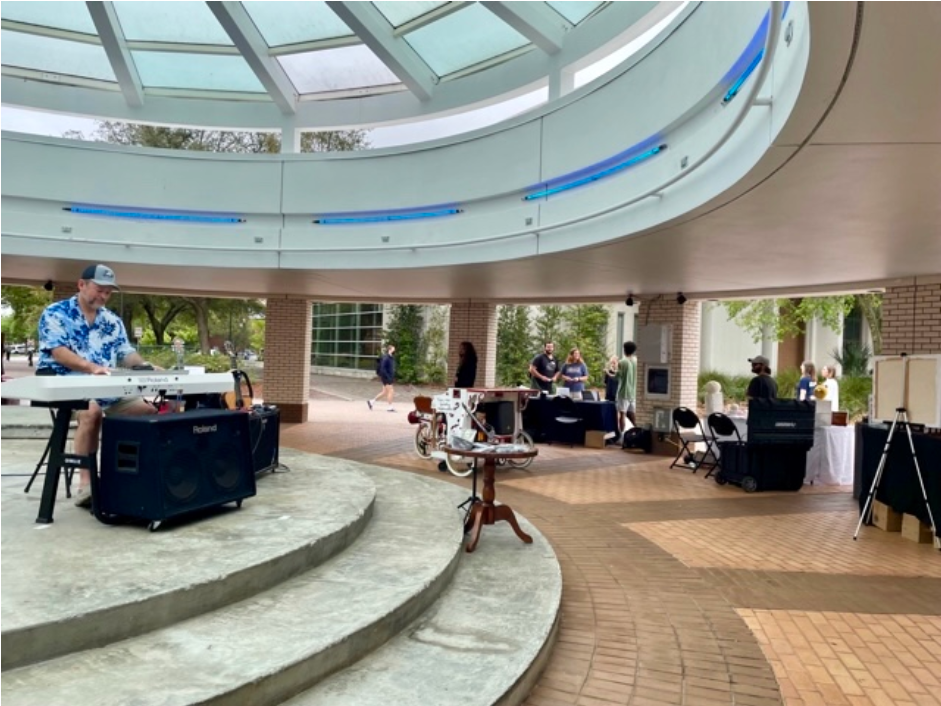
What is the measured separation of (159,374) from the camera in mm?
2875

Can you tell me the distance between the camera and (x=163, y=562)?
9.86 feet

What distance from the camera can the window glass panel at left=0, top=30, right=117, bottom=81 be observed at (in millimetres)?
888

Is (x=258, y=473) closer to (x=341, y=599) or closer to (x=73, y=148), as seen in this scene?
(x=341, y=599)

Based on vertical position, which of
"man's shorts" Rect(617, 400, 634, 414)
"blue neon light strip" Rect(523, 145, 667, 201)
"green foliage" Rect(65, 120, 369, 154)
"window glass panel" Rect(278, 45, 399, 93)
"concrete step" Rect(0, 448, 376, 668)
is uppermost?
"window glass panel" Rect(278, 45, 399, 93)

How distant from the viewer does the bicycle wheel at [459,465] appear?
8344 mm

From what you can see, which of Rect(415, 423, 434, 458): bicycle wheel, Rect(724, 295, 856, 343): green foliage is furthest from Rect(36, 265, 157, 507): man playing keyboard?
Rect(724, 295, 856, 343): green foliage

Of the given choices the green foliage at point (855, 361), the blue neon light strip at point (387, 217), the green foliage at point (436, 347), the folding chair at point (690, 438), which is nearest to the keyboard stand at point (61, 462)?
the blue neon light strip at point (387, 217)

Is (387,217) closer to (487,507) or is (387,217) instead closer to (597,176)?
(597,176)

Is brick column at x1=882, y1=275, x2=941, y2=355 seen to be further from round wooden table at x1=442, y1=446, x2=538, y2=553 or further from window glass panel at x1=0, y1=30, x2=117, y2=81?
window glass panel at x1=0, y1=30, x2=117, y2=81

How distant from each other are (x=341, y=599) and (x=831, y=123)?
3550 millimetres

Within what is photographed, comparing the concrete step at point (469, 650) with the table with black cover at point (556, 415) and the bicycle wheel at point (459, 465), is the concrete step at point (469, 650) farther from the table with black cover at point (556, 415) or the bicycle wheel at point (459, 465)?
the table with black cover at point (556, 415)

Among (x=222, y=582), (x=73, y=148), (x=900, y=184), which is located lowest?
(x=222, y=582)

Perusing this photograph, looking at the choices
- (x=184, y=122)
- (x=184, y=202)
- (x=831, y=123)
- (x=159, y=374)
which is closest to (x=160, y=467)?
(x=159, y=374)

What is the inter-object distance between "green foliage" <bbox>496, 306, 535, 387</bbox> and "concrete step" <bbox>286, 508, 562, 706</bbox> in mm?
18291
